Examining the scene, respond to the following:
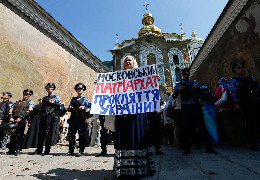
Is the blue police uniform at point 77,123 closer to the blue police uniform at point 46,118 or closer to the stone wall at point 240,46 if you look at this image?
the blue police uniform at point 46,118

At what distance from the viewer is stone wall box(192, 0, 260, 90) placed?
5988 millimetres

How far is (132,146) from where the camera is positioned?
2.42 meters

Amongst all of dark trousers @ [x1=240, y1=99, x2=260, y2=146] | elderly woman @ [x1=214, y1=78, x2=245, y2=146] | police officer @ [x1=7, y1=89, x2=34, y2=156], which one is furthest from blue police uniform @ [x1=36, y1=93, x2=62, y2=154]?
dark trousers @ [x1=240, y1=99, x2=260, y2=146]

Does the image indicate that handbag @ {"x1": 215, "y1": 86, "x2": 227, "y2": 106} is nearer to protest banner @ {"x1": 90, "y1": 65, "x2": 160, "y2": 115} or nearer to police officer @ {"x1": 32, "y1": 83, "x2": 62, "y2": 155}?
protest banner @ {"x1": 90, "y1": 65, "x2": 160, "y2": 115}

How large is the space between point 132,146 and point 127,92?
2.94 ft

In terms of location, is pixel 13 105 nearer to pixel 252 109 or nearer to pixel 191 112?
pixel 191 112

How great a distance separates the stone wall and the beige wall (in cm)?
952

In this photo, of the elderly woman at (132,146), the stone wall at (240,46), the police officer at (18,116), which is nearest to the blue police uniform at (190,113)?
the elderly woman at (132,146)

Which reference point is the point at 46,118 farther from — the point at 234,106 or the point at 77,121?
the point at 234,106

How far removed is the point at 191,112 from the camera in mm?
4176

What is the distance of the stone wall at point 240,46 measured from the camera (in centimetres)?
599

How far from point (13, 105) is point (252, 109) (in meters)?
7.26

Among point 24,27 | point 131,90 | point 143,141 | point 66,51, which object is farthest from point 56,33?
point 143,141

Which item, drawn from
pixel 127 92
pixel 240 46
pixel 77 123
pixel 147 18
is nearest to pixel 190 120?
pixel 127 92
